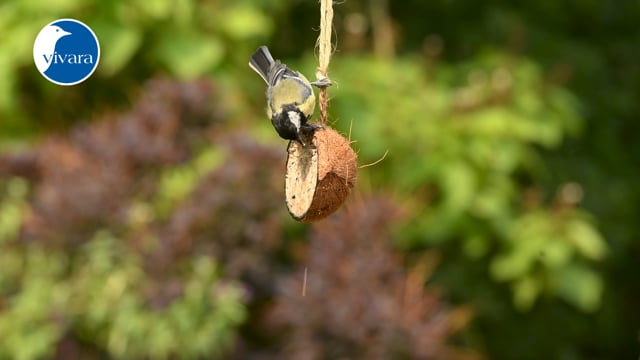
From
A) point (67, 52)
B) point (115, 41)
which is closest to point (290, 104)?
point (67, 52)

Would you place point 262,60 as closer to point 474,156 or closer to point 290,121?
point 290,121

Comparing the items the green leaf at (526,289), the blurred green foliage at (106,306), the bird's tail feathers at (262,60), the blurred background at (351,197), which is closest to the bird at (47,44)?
the bird's tail feathers at (262,60)

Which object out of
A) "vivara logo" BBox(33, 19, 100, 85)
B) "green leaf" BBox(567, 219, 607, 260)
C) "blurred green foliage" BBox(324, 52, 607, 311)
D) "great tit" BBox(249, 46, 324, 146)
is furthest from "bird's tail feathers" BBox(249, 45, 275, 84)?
"green leaf" BBox(567, 219, 607, 260)

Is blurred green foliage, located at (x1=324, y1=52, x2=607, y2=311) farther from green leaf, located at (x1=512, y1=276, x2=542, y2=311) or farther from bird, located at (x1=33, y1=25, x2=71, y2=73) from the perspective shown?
bird, located at (x1=33, y1=25, x2=71, y2=73)

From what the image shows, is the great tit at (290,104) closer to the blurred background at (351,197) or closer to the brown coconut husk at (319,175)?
the brown coconut husk at (319,175)

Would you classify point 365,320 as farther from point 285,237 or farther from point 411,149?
point 411,149

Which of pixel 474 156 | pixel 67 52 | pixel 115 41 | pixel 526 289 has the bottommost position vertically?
pixel 67 52
